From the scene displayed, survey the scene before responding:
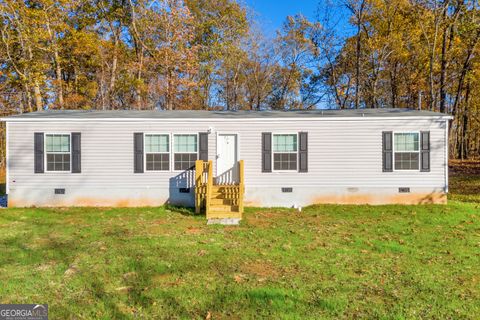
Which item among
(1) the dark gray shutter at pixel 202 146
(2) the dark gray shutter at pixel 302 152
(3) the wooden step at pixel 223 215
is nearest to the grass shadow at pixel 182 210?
(3) the wooden step at pixel 223 215

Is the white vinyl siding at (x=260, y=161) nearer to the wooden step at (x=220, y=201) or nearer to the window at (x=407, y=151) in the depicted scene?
the window at (x=407, y=151)

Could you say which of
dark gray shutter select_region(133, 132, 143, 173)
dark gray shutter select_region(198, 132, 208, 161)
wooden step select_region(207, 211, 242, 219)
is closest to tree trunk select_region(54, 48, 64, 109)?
dark gray shutter select_region(133, 132, 143, 173)

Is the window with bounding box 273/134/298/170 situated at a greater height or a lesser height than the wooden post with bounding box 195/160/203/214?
greater

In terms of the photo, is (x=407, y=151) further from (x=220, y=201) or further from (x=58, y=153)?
(x=58, y=153)

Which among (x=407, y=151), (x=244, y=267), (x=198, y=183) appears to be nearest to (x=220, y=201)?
(x=198, y=183)

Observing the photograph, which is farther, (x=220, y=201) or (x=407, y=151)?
(x=407, y=151)

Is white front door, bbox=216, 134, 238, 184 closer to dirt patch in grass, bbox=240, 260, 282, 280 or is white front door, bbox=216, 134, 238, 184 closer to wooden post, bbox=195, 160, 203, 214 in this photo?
wooden post, bbox=195, 160, 203, 214

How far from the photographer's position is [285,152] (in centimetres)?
1073

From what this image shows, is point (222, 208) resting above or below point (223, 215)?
above

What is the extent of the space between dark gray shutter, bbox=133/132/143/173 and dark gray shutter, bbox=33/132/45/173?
299 cm

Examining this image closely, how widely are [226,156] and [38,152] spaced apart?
6211mm

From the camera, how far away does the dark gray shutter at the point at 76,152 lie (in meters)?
10.4

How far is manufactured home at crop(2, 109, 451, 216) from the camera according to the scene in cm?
1041

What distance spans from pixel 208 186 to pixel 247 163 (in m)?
2.16
